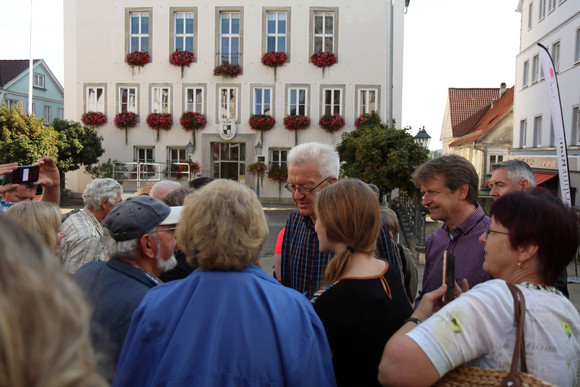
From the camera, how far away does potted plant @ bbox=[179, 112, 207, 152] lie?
78.3ft

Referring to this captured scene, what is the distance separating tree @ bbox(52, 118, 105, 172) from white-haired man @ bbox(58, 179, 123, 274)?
64.1ft

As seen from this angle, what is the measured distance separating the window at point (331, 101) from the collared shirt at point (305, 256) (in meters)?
21.6

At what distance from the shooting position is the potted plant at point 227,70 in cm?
2384

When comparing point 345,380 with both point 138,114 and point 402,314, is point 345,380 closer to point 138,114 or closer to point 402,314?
point 402,314

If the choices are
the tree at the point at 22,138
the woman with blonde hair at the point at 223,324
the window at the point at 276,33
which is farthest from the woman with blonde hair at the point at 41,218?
the window at the point at 276,33

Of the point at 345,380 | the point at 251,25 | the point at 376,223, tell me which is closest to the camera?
the point at 345,380

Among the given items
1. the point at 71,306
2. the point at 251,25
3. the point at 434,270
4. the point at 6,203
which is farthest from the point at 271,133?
the point at 71,306

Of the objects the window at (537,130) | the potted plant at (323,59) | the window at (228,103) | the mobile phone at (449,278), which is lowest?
the mobile phone at (449,278)

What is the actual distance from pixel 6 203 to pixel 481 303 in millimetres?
4313

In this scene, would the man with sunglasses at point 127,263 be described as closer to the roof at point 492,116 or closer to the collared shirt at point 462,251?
the collared shirt at point 462,251

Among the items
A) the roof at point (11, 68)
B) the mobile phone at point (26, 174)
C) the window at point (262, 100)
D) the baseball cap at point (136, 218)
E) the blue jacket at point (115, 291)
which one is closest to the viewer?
the blue jacket at point (115, 291)

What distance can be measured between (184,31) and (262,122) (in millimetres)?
6405

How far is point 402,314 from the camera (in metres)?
1.86

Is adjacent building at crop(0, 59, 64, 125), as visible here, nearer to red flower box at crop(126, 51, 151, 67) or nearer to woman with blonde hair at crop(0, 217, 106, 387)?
red flower box at crop(126, 51, 151, 67)
